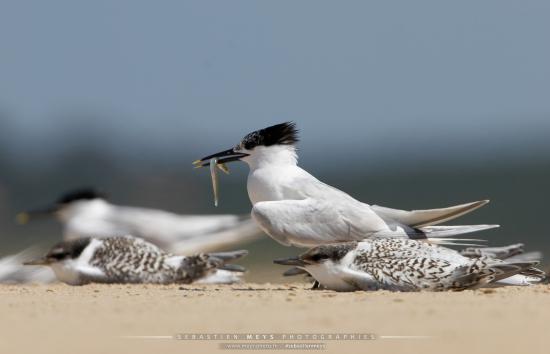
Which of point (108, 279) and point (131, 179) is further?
point (131, 179)

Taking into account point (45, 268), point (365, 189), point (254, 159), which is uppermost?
point (254, 159)

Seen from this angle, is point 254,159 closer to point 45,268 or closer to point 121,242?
point 121,242

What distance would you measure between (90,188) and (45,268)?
1697 mm

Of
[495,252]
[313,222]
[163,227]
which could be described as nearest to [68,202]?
[163,227]

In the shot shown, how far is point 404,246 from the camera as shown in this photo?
30.9 ft

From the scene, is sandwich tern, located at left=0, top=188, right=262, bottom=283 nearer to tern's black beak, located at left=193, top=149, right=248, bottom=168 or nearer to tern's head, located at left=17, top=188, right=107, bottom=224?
tern's head, located at left=17, top=188, right=107, bottom=224

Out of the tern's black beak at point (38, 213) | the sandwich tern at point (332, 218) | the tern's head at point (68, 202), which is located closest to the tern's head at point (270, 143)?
the sandwich tern at point (332, 218)

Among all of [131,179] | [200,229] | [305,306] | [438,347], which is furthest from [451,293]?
[131,179]

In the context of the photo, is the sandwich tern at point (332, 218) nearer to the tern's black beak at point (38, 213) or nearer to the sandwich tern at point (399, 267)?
the sandwich tern at point (399, 267)

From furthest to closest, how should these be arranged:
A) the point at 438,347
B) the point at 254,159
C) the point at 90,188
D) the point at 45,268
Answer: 1. the point at 90,188
2. the point at 45,268
3. the point at 254,159
4. the point at 438,347

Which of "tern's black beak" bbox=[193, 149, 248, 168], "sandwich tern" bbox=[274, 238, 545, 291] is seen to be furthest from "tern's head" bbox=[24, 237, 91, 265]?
"sandwich tern" bbox=[274, 238, 545, 291]

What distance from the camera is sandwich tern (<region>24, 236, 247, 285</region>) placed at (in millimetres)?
10781

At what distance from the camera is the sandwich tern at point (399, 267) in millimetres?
9023

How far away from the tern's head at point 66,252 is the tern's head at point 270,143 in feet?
5.14
